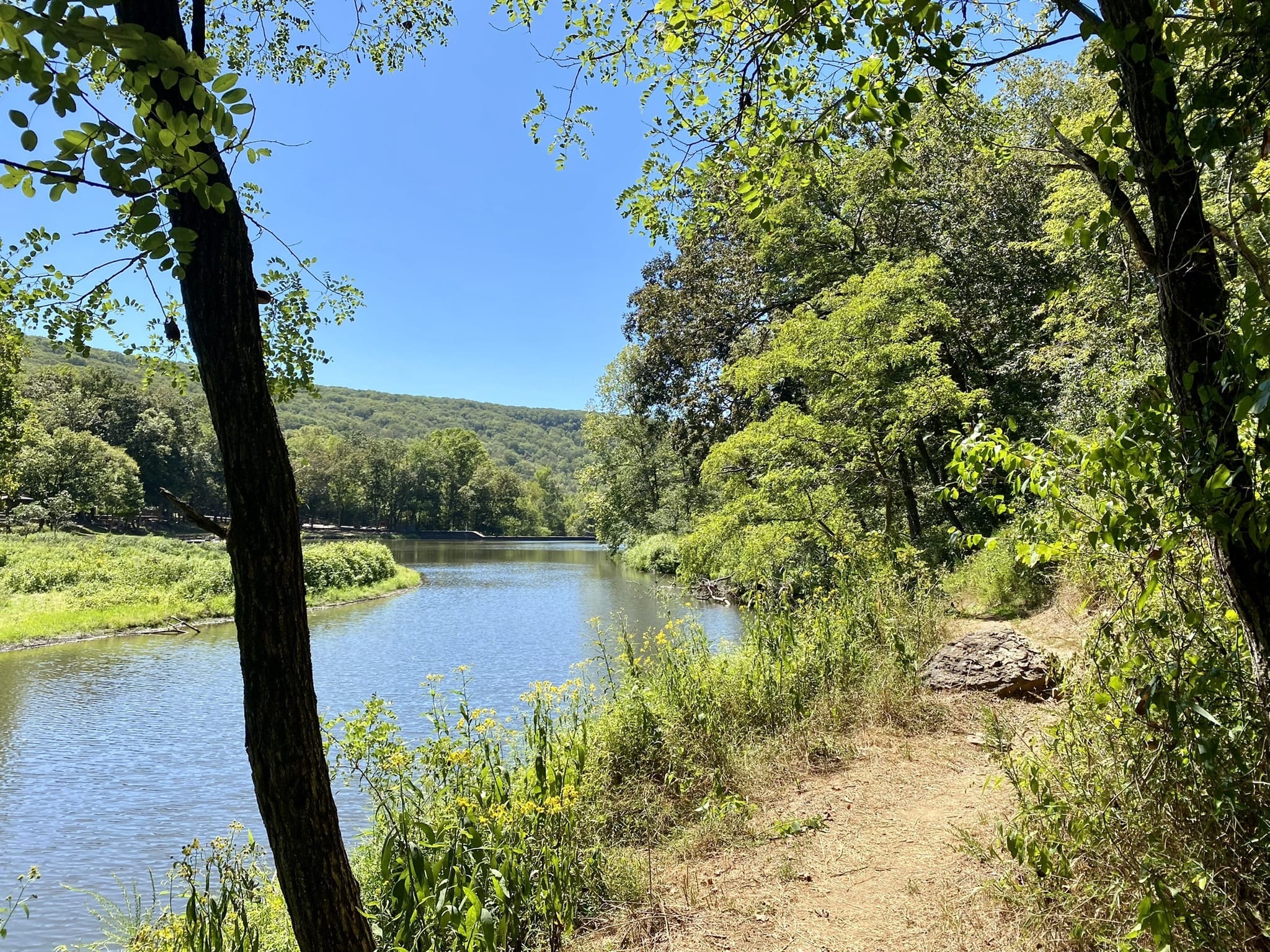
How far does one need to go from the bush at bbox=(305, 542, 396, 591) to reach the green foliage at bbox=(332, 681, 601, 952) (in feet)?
79.9

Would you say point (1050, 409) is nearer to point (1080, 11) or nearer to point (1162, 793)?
point (1162, 793)

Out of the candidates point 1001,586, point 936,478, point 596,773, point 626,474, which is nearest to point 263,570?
point 596,773

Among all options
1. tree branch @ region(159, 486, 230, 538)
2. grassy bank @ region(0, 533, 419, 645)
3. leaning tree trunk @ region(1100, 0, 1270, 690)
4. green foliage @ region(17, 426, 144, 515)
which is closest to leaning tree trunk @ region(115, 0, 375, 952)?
tree branch @ region(159, 486, 230, 538)

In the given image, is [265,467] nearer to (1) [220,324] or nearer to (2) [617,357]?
(1) [220,324]

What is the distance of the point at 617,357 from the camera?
120ft

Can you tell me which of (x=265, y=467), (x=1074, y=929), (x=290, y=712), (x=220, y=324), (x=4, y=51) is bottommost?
(x=1074, y=929)

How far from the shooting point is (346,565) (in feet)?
98.7

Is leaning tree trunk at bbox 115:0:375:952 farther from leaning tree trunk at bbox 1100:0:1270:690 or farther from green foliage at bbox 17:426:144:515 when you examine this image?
green foliage at bbox 17:426:144:515

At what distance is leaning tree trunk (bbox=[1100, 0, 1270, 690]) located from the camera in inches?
74.6

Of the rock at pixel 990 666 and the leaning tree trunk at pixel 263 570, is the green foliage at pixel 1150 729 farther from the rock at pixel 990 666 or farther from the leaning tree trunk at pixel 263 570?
the rock at pixel 990 666

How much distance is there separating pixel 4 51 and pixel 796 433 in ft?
30.6

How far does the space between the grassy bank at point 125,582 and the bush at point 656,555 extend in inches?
431

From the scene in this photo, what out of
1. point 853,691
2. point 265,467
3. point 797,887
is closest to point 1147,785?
point 797,887

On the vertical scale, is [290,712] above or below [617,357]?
below
